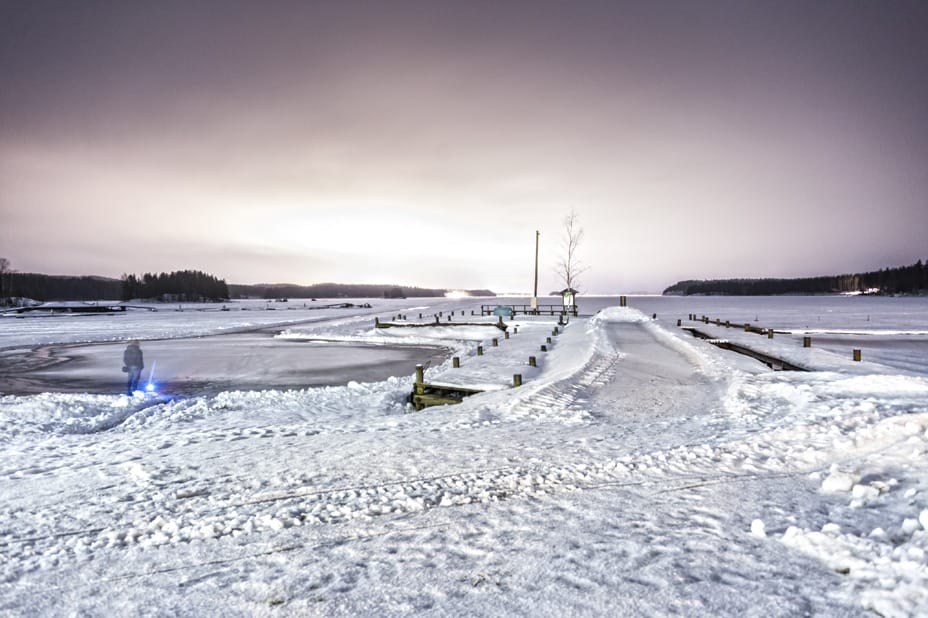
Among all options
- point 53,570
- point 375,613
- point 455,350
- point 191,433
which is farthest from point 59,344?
point 375,613

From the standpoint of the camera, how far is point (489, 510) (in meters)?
5.37

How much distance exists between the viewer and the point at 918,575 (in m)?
3.61

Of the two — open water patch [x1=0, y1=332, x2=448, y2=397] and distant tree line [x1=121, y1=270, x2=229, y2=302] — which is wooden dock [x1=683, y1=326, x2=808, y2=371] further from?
distant tree line [x1=121, y1=270, x2=229, y2=302]

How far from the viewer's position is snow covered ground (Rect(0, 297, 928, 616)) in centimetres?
379

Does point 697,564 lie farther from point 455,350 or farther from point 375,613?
point 455,350

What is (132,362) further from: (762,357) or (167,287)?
(167,287)

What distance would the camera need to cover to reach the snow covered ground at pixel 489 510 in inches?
149

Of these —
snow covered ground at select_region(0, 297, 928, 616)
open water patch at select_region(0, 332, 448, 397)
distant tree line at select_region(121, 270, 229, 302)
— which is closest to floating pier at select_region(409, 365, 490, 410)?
snow covered ground at select_region(0, 297, 928, 616)

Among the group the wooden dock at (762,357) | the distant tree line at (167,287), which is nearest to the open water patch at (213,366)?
the wooden dock at (762,357)

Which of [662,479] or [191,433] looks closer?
[662,479]

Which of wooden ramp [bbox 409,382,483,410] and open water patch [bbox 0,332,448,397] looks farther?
open water patch [bbox 0,332,448,397]

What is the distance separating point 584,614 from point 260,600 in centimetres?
256

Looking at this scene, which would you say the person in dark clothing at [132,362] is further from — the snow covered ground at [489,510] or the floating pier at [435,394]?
the floating pier at [435,394]

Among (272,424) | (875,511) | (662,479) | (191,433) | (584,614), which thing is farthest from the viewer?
(272,424)
